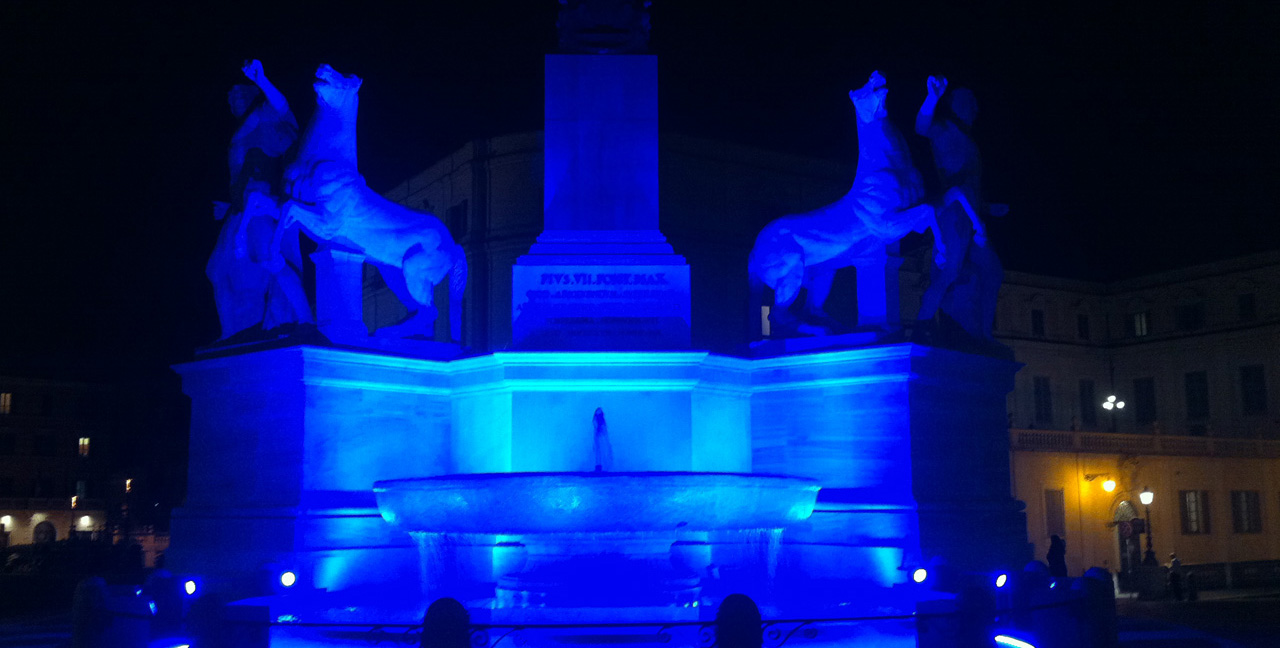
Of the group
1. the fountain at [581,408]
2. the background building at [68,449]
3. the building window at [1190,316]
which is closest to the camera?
the fountain at [581,408]

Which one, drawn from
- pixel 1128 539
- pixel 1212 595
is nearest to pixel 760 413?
pixel 1212 595

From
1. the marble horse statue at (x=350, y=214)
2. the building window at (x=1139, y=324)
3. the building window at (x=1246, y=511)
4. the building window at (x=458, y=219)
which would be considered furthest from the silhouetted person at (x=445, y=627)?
the building window at (x=1139, y=324)

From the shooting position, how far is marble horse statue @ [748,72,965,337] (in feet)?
54.6

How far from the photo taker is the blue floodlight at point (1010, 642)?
10.9 meters

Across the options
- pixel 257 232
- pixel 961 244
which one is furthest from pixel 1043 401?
pixel 257 232

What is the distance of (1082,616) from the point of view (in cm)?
1107

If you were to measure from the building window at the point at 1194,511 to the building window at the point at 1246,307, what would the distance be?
1338cm

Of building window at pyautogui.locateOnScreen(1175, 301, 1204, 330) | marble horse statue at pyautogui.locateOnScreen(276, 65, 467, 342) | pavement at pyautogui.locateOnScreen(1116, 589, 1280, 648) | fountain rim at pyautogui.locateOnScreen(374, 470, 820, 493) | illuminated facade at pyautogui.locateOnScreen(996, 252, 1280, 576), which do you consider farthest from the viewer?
building window at pyautogui.locateOnScreen(1175, 301, 1204, 330)

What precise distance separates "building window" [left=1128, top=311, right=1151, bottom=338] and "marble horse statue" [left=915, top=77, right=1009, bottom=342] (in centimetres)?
4727

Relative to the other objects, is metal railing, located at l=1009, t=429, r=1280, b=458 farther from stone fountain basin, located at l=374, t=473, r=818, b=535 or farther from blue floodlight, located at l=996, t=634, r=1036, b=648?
stone fountain basin, located at l=374, t=473, r=818, b=535

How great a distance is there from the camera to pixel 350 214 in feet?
53.3

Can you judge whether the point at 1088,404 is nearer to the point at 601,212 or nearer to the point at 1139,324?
the point at 1139,324

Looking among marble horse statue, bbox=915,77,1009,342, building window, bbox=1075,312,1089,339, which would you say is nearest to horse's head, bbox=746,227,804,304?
marble horse statue, bbox=915,77,1009,342

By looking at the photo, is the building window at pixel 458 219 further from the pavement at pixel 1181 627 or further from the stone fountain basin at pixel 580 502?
the stone fountain basin at pixel 580 502
